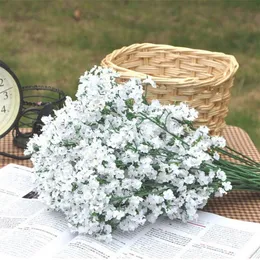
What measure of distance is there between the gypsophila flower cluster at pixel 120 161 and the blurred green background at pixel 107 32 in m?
2.04

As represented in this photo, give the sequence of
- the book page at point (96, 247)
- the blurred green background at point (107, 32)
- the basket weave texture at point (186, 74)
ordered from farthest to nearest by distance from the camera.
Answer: the blurred green background at point (107, 32) → the basket weave texture at point (186, 74) → the book page at point (96, 247)

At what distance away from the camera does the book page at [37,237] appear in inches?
42.6

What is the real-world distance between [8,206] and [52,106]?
337 mm

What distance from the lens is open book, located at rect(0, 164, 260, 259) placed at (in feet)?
3.53

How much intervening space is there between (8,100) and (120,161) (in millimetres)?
474

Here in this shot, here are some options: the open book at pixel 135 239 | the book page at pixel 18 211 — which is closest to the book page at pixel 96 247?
the open book at pixel 135 239

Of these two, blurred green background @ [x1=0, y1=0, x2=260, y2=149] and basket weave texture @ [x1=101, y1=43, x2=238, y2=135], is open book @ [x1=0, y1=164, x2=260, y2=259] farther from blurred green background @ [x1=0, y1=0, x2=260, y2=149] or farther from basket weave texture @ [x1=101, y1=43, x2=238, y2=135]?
blurred green background @ [x1=0, y1=0, x2=260, y2=149]

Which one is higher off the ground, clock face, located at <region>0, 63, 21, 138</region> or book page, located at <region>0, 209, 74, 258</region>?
clock face, located at <region>0, 63, 21, 138</region>

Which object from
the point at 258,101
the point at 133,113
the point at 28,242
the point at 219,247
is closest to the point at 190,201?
the point at 219,247

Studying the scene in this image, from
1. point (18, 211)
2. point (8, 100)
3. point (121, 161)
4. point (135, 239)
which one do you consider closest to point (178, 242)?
point (135, 239)

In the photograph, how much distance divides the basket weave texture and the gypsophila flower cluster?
0.15 meters

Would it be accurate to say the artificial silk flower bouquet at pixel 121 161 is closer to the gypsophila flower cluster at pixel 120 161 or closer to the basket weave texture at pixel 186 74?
the gypsophila flower cluster at pixel 120 161

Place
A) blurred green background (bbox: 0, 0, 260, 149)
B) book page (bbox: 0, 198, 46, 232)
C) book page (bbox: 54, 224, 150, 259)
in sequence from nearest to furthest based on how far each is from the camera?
1. book page (bbox: 54, 224, 150, 259)
2. book page (bbox: 0, 198, 46, 232)
3. blurred green background (bbox: 0, 0, 260, 149)

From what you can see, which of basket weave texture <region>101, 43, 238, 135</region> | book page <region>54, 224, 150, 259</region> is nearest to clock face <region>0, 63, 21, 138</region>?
basket weave texture <region>101, 43, 238, 135</region>
